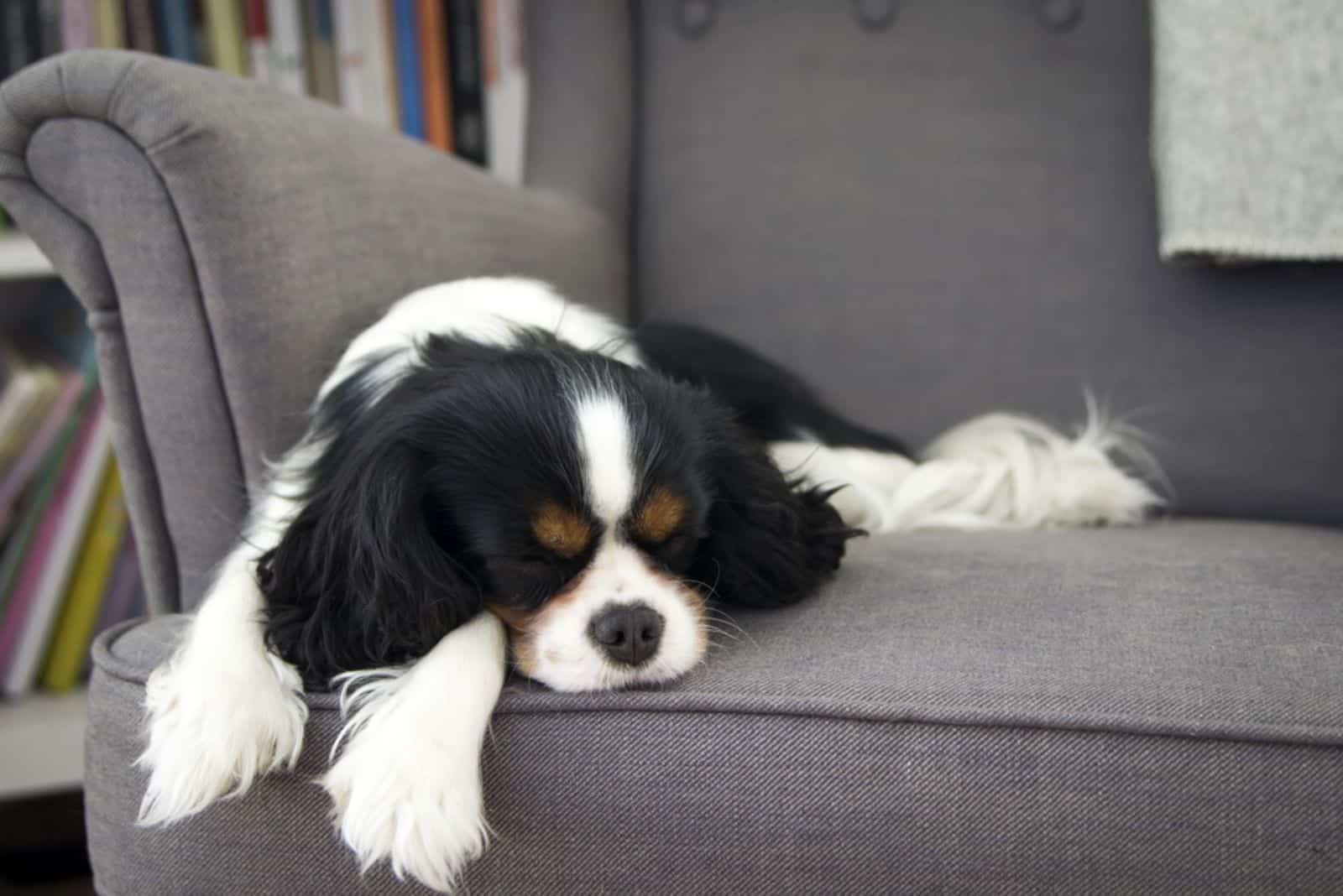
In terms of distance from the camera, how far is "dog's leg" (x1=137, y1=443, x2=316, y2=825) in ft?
2.82

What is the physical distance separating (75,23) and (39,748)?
123cm

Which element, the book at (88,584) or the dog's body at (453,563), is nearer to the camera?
the dog's body at (453,563)

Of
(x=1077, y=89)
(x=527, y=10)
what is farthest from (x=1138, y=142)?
(x=527, y=10)

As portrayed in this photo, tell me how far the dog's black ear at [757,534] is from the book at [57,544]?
115 cm

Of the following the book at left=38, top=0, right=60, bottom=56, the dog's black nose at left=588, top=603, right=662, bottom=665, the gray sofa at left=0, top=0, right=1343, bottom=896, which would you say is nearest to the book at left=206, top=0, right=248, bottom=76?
the book at left=38, top=0, right=60, bottom=56

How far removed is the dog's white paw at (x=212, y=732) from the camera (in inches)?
33.8

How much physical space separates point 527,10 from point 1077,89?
102 cm

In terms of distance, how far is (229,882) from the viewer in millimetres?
891

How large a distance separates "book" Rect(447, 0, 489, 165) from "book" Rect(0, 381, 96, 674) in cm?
89

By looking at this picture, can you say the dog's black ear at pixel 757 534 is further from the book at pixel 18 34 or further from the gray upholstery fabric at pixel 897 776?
the book at pixel 18 34

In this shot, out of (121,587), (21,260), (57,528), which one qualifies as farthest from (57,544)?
(21,260)

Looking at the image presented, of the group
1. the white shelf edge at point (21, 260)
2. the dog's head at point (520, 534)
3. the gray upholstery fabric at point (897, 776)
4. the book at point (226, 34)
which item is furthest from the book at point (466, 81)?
the gray upholstery fabric at point (897, 776)

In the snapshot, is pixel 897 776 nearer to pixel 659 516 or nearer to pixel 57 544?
pixel 659 516

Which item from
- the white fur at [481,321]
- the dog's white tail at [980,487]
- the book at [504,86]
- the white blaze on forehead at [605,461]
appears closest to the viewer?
the white blaze on forehead at [605,461]
